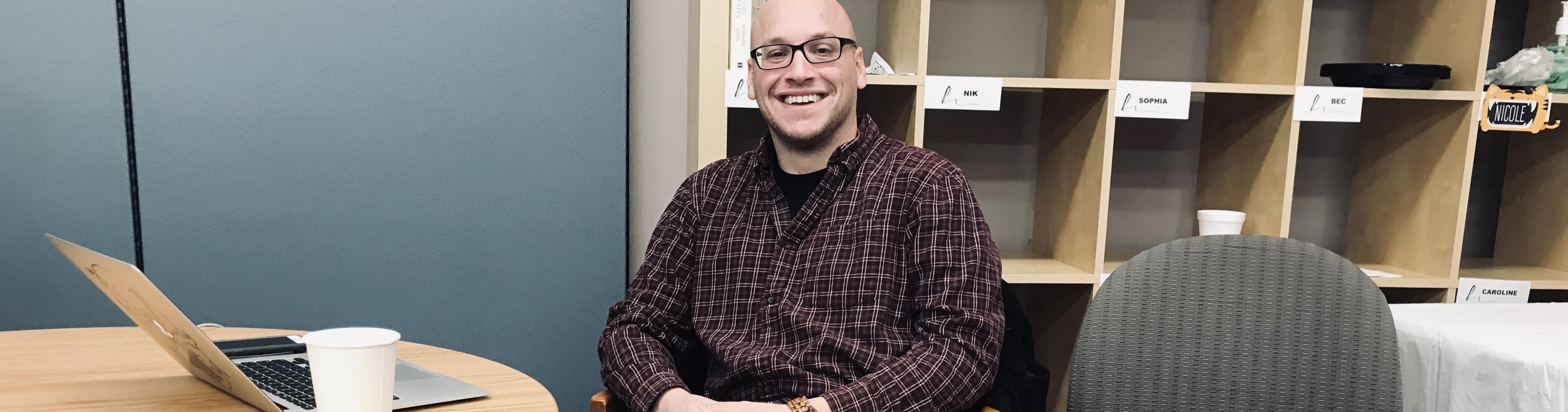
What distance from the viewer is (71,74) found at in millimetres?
1702

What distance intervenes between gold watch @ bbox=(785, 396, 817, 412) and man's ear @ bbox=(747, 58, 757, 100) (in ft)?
1.69

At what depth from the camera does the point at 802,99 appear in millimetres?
1430

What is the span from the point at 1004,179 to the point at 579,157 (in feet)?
3.37

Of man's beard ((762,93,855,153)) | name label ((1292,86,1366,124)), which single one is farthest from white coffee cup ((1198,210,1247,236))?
man's beard ((762,93,855,153))

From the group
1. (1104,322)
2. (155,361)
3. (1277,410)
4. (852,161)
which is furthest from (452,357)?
(1277,410)

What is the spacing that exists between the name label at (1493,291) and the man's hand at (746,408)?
5.44 ft

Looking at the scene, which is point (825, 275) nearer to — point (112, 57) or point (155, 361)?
point (155, 361)

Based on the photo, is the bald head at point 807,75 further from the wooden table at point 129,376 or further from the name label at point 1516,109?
the name label at point 1516,109

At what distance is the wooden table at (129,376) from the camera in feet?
3.00

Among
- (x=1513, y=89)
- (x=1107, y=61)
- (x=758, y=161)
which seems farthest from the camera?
(x=1513, y=89)

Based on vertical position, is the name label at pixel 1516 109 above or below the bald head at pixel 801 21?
below

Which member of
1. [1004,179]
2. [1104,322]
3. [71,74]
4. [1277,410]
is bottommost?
[1277,410]

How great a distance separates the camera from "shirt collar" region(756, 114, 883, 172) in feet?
4.58

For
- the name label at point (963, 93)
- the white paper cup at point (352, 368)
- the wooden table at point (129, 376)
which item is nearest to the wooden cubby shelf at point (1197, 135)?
the name label at point (963, 93)
